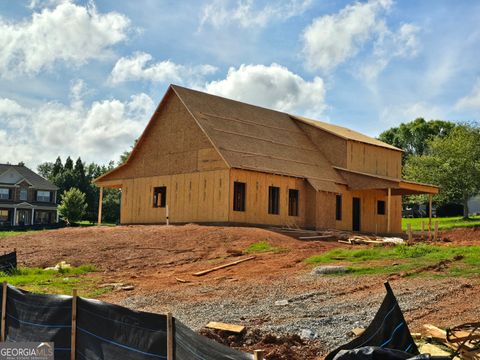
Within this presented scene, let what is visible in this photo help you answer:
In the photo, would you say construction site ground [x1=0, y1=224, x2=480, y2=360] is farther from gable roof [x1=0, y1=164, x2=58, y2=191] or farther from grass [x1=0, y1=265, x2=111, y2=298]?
gable roof [x1=0, y1=164, x2=58, y2=191]

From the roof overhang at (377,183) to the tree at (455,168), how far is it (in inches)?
542

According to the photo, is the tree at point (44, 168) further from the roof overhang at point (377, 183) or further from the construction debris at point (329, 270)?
the construction debris at point (329, 270)

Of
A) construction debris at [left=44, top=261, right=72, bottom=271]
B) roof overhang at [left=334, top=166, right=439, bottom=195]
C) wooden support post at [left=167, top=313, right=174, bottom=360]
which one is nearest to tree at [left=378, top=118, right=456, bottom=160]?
roof overhang at [left=334, top=166, right=439, bottom=195]

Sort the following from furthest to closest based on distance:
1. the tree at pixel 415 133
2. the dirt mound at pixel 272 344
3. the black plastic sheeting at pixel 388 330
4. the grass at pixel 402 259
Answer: the tree at pixel 415 133, the grass at pixel 402 259, the dirt mound at pixel 272 344, the black plastic sheeting at pixel 388 330

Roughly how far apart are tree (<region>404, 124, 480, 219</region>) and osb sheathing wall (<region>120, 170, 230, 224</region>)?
25.3 m

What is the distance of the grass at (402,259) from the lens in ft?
57.4

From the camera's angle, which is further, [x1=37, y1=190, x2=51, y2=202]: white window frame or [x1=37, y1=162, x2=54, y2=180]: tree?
[x1=37, y1=162, x2=54, y2=180]: tree

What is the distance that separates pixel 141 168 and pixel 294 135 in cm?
955

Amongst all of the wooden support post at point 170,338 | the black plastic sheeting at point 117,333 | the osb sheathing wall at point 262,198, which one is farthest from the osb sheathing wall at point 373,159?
the wooden support post at point 170,338

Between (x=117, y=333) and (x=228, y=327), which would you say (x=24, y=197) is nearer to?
(x=228, y=327)

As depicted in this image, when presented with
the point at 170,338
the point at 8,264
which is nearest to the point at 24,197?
the point at 8,264

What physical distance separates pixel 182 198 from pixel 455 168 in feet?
84.4

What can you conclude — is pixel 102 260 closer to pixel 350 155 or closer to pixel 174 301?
pixel 174 301

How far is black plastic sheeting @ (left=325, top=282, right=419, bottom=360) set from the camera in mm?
7663
